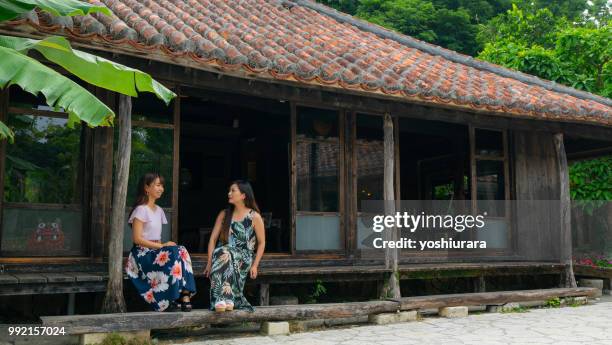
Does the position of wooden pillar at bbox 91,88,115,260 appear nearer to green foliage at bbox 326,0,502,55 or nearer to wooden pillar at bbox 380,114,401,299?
wooden pillar at bbox 380,114,401,299

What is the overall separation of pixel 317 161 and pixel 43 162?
11.9ft

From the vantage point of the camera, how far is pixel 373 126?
9656 millimetres

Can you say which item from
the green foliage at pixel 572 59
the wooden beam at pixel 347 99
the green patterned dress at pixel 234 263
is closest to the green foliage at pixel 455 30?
the green foliage at pixel 572 59

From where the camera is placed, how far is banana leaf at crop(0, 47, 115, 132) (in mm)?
3842

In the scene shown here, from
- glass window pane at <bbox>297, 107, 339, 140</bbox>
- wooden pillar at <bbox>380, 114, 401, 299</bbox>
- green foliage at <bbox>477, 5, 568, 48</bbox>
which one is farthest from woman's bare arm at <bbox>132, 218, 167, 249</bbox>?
green foliage at <bbox>477, 5, 568, 48</bbox>

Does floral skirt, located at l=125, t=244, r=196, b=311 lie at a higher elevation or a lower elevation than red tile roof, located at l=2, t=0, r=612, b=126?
lower

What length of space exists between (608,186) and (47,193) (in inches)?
525

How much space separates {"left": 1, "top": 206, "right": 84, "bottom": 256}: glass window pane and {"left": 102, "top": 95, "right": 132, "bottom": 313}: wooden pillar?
0.82 metres

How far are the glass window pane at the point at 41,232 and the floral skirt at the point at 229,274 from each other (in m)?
1.66

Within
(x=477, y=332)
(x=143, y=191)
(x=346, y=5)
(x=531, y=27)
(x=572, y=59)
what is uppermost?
(x=346, y=5)

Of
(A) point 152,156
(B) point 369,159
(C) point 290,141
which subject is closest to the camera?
(A) point 152,156

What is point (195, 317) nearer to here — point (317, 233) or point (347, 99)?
point (317, 233)

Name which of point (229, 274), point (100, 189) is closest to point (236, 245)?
point (229, 274)

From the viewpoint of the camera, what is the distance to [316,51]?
7.93 metres
